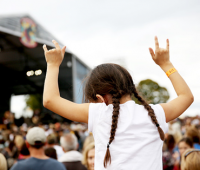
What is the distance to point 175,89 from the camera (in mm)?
1360

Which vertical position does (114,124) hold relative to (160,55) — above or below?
below

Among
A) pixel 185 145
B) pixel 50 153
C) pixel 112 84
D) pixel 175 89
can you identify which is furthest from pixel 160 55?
pixel 185 145

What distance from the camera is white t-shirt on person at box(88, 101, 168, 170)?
115 centimetres

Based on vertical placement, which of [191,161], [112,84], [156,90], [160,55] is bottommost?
[156,90]

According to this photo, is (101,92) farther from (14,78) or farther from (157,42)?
(14,78)

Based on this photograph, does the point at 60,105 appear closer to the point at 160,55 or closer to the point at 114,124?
the point at 114,124

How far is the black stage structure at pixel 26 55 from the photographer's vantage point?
37.8 feet

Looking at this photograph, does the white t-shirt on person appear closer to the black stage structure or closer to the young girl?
the young girl

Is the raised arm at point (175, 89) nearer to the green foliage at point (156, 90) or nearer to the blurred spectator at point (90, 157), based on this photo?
the blurred spectator at point (90, 157)

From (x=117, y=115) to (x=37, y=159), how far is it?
2134 millimetres

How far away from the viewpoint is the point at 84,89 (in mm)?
1407

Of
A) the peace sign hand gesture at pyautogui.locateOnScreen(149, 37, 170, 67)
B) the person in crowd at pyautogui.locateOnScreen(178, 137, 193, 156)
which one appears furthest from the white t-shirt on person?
the person in crowd at pyautogui.locateOnScreen(178, 137, 193, 156)

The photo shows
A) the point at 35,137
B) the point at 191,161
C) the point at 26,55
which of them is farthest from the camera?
the point at 26,55

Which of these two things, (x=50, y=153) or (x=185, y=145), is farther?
(x=185, y=145)
